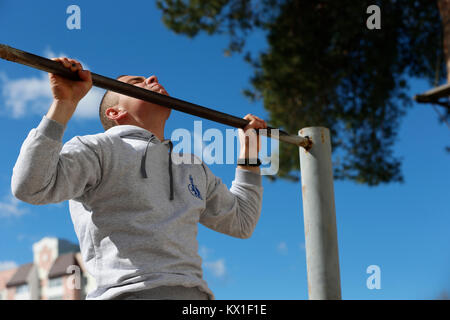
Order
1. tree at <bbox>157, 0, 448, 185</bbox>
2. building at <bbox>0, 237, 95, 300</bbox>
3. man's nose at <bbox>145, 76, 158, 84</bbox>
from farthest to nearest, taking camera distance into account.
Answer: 1. building at <bbox>0, 237, 95, 300</bbox>
2. tree at <bbox>157, 0, 448, 185</bbox>
3. man's nose at <bbox>145, 76, 158, 84</bbox>

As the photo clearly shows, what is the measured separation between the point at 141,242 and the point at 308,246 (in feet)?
2.13

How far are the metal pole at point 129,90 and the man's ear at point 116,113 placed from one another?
0.17 m

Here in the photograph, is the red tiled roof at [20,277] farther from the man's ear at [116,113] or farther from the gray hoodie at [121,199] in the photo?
the gray hoodie at [121,199]

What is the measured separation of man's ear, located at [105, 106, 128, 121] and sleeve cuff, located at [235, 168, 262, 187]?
1.33 feet

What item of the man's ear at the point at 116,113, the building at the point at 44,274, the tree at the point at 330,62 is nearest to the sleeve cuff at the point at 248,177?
the man's ear at the point at 116,113

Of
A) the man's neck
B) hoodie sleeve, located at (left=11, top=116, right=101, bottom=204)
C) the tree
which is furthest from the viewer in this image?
the tree

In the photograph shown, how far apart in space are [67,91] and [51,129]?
99mm

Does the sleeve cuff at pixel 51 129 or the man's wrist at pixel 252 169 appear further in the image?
the man's wrist at pixel 252 169

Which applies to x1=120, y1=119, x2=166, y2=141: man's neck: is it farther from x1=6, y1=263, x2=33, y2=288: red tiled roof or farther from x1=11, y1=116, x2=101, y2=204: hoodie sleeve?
x1=6, y1=263, x2=33, y2=288: red tiled roof

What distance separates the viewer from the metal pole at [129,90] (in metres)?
0.95

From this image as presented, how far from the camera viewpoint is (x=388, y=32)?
623cm

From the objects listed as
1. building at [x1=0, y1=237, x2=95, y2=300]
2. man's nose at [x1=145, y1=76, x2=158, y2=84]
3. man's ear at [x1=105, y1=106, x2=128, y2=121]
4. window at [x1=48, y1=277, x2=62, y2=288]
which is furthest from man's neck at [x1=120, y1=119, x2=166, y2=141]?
window at [x1=48, y1=277, x2=62, y2=288]

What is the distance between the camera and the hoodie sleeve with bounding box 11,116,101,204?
92 centimetres

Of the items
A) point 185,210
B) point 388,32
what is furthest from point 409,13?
point 185,210
